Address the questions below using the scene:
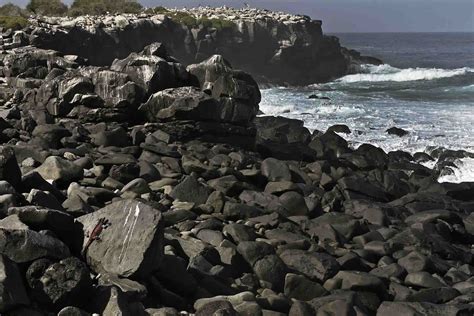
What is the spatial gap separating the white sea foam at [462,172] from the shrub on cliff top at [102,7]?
37959 millimetres

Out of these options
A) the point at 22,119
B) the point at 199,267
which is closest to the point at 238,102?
the point at 22,119

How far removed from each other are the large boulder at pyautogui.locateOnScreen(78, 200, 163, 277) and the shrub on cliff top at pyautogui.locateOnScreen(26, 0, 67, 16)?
158 ft

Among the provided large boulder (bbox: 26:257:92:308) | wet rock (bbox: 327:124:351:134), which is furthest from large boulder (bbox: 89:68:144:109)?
large boulder (bbox: 26:257:92:308)

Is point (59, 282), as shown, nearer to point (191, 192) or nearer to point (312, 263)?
point (312, 263)

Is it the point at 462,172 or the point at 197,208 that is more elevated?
the point at 197,208

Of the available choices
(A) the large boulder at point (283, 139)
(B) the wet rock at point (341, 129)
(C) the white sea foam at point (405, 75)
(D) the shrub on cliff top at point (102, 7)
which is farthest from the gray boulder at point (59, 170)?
(C) the white sea foam at point (405, 75)

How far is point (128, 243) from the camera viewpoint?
6.65 meters

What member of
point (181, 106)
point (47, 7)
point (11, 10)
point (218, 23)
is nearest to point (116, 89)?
point (181, 106)

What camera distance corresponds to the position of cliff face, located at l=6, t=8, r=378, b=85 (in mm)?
40500

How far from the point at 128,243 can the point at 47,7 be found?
164ft

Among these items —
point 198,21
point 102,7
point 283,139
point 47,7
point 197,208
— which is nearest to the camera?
point 197,208

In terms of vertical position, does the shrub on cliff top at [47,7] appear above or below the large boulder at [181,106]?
above

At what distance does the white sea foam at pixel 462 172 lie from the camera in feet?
62.2

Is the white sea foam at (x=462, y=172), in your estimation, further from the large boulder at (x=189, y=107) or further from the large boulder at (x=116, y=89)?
the large boulder at (x=116, y=89)
